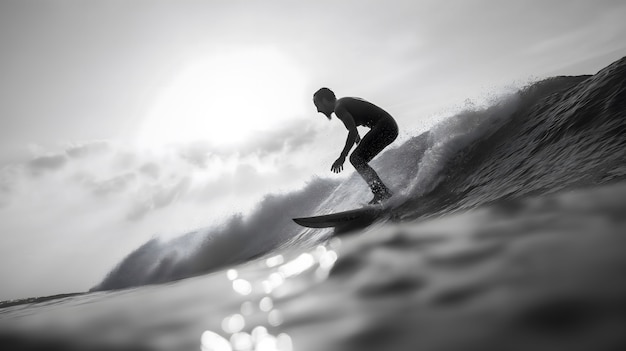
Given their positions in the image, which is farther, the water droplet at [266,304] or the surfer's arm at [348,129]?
the surfer's arm at [348,129]

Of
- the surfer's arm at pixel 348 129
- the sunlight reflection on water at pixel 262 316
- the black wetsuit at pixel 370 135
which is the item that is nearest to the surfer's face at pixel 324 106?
the black wetsuit at pixel 370 135

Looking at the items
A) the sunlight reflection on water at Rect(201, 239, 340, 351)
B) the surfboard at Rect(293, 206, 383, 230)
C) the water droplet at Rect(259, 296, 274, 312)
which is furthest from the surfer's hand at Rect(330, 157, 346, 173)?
the water droplet at Rect(259, 296, 274, 312)

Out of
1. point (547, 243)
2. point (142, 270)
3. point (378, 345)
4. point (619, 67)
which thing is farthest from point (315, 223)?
point (142, 270)

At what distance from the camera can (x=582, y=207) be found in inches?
85.7

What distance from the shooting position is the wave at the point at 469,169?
153 inches

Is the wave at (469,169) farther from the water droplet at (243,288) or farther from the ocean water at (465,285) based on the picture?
the water droplet at (243,288)

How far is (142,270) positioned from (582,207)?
415 inches

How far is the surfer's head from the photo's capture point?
5863 millimetres

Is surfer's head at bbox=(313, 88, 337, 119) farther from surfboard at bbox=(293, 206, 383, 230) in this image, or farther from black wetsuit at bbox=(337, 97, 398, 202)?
surfboard at bbox=(293, 206, 383, 230)

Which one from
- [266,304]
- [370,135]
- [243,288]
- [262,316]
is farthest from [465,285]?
[370,135]

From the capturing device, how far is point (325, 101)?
5918 millimetres

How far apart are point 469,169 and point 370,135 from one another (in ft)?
6.17

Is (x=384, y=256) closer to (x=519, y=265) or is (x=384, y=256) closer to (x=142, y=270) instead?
(x=519, y=265)

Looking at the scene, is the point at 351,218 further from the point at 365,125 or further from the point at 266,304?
the point at 266,304
